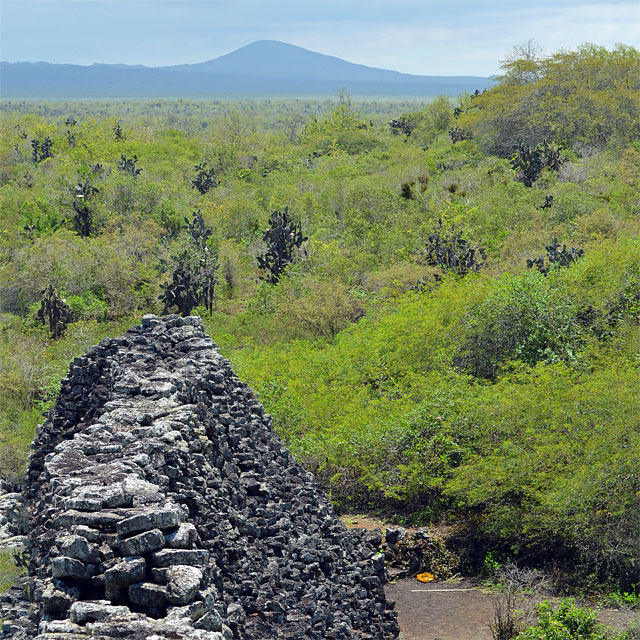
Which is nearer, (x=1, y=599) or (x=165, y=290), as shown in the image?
(x=1, y=599)

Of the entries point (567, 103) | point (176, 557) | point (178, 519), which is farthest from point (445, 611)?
point (567, 103)

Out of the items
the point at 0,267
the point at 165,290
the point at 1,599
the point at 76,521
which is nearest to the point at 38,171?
the point at 0,267

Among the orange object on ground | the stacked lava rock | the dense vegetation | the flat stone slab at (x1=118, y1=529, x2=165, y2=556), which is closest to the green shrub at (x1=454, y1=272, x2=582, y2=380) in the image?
the dense vegetation

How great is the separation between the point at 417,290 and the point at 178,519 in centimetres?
2197

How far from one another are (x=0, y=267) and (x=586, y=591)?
31.5m

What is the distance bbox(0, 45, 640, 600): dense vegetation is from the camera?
55.3 feet

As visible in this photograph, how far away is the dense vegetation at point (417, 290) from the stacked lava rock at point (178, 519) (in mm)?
5142

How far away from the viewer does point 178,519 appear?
7.73 m

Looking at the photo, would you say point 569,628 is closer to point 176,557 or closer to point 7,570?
point 176,557

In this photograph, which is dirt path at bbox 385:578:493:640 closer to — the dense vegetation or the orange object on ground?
the orange object on ground

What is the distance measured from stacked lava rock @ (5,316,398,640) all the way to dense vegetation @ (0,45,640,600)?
5142mm

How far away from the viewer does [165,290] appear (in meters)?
33.2

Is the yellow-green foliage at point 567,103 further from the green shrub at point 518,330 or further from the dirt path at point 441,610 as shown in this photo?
the dirt path at point 441,610

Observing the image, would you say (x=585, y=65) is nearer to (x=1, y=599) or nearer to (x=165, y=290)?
(x=165, y=290)
